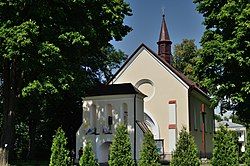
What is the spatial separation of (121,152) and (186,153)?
7.84 feet

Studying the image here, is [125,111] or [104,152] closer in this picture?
[125,111]

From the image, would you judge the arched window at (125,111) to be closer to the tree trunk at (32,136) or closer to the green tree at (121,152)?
the tree trunk at (32,136)

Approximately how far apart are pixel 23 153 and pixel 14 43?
31.1 m

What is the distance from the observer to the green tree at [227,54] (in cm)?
1920

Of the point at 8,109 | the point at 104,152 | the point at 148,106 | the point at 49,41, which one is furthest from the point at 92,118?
the point at 49,41

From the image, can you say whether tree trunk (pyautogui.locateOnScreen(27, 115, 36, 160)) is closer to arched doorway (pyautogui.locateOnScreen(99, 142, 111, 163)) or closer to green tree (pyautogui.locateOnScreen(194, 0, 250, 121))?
arched doorway (pyautogui.locateOnScreen(99, 142, 111, 163))

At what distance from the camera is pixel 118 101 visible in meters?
28.9

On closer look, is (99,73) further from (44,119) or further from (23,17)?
(23,17)

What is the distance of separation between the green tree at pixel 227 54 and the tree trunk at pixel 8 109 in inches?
393

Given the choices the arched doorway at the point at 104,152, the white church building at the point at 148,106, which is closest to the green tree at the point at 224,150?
the white church building at the point at 148,106

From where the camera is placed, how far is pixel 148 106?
36.3 m

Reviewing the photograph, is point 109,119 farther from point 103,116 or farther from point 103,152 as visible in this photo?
point 103,152

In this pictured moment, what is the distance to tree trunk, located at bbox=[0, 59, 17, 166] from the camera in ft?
65.4

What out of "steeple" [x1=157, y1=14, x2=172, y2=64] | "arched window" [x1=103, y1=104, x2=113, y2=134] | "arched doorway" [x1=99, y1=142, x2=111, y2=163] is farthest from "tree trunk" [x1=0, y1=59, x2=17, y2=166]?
"steeple" [x1=157, y1=14, x2=172, y2=64]
